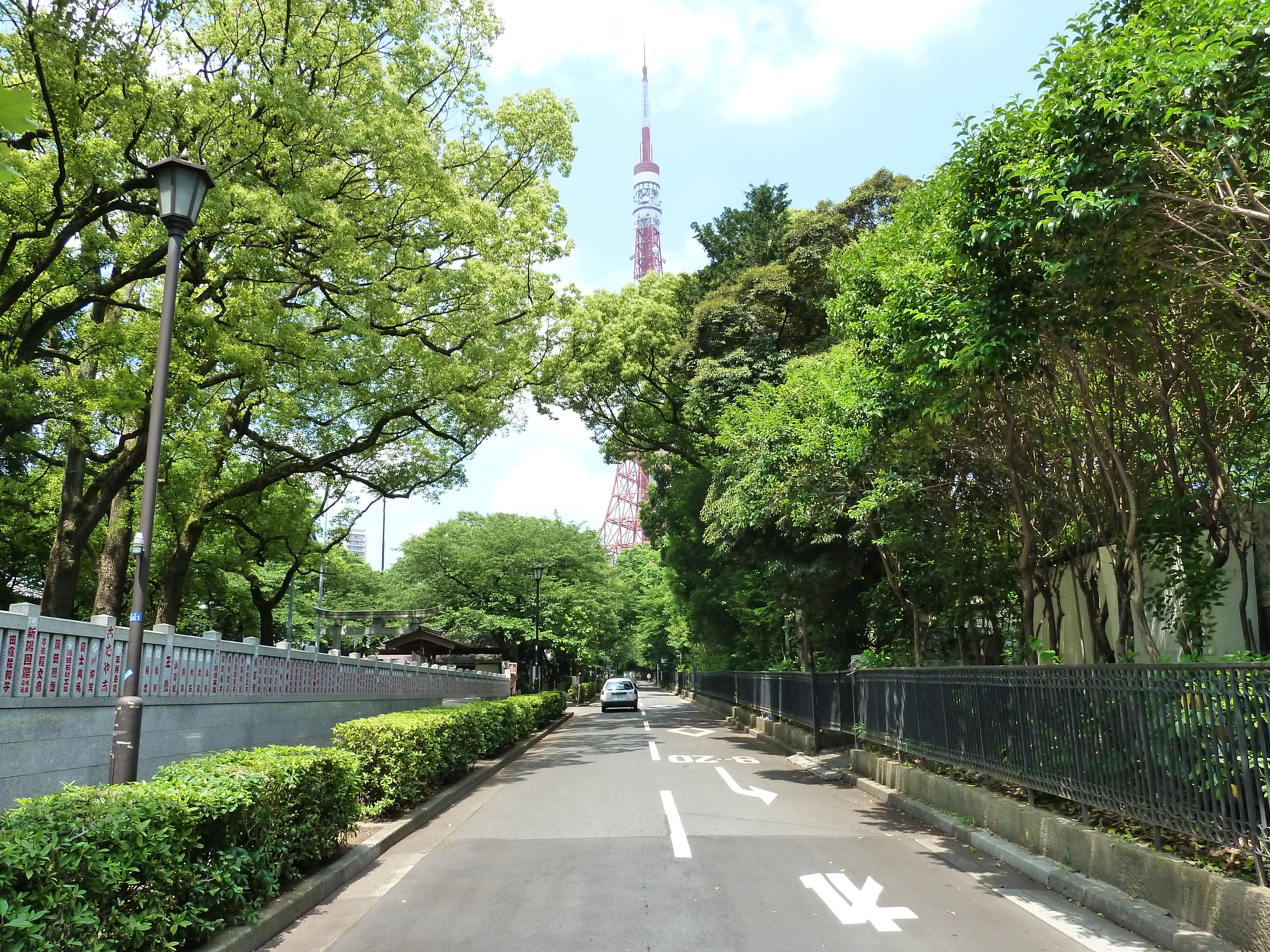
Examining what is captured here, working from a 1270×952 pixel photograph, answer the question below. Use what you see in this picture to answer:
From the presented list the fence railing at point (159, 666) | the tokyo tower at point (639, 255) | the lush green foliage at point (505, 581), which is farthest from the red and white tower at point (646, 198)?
the fence railing at point (159, 666)

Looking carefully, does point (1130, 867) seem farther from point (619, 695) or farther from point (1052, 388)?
point (619, 695)

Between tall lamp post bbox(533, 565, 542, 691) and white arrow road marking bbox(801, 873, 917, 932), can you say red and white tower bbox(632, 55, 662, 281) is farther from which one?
white arrow road marking bbox(801, 873, 917, 932)

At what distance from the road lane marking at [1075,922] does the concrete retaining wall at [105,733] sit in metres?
6.99

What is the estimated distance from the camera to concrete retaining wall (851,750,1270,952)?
14.8 ft

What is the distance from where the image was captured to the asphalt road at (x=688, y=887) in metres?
5.19

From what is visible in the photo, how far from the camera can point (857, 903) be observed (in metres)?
5.95

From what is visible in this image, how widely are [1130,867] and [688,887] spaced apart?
10.2ft

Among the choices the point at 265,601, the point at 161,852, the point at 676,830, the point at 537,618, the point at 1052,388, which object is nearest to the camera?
the point at 161,852

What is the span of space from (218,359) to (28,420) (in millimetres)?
3810

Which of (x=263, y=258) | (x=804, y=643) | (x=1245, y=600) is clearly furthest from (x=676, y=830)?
(x=804, y=643)

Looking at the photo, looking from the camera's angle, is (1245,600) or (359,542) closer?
(1245,600)

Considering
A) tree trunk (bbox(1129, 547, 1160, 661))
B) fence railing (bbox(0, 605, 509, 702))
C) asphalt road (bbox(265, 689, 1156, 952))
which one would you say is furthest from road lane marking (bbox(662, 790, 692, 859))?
fence railing (bbox(0, 605, 509, 702))

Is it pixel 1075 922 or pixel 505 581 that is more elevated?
pixel 505 581

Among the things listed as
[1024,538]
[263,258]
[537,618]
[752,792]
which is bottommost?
[752,792]
